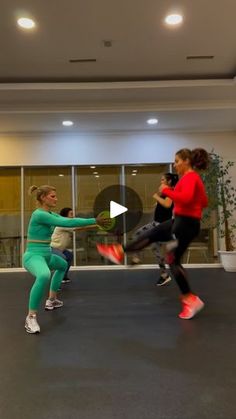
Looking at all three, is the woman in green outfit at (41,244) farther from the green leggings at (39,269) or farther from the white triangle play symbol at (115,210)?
the white triangle play symbol at (115,210)

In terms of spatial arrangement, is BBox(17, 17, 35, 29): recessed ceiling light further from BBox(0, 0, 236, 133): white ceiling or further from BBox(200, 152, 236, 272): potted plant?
BBox(200, 152, 236, 272): potted plant

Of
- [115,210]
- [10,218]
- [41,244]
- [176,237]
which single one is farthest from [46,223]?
[10,218]

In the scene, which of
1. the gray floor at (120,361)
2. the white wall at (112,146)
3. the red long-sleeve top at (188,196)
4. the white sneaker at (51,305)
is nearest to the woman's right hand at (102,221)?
the red long-sleeve top at (188,196)

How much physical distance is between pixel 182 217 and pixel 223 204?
4063 millimetres

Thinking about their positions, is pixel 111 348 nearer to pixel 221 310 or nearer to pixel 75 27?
pixel 221 310

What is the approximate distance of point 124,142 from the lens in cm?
755

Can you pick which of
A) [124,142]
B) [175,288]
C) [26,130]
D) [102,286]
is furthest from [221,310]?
[26,130]

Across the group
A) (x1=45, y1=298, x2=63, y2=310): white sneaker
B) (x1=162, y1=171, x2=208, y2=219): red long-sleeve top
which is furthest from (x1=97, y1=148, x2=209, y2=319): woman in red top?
(x1=45, y1=298, x2=63, y2=310): white sneaker

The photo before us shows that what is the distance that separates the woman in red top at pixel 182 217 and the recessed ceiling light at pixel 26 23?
92.1 inches

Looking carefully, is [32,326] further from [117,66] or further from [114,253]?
[117,66]

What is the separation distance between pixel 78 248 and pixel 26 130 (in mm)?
2845

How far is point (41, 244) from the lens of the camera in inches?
130

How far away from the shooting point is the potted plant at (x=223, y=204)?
6.83 meters
